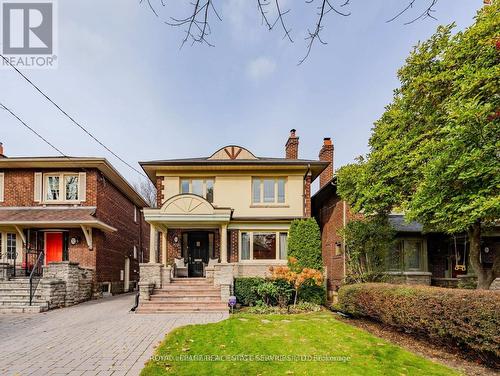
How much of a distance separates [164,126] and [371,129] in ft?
37.6

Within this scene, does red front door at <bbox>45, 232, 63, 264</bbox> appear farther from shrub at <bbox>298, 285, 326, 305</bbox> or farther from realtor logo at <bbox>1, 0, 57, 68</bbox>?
shrub at <bbox>298, 285, 326, 305</bbox>

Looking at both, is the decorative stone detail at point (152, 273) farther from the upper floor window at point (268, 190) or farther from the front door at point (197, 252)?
the upper floor window at point (268, 190)

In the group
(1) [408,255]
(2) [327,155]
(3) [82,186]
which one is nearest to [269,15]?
(2) [327,155]

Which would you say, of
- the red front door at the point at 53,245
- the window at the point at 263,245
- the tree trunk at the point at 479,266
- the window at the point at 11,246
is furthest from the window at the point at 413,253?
the window at the point at 11,246

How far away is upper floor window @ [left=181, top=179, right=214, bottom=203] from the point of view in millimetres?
14484

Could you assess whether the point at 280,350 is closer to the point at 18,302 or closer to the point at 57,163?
the point at 18,302

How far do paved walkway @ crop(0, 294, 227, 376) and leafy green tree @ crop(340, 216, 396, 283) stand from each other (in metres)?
5.75

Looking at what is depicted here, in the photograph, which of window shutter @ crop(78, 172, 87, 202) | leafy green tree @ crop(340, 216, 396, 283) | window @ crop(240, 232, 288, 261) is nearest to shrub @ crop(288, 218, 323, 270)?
window @ crop(240, 232, 288, 261)

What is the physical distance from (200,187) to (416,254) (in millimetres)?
11104

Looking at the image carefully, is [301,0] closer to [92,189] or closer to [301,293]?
[301,293]

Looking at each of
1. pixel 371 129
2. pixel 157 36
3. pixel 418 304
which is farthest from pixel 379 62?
pixel 371 129

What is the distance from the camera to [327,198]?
630 inches

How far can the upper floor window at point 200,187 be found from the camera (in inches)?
570

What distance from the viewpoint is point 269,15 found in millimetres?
2918
